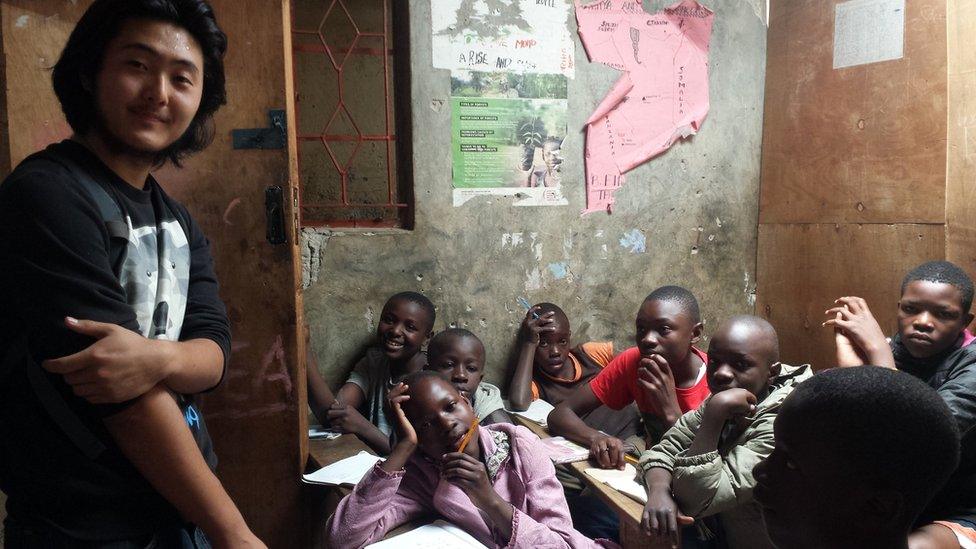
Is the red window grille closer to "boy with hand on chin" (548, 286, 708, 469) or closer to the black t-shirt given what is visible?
"boy with hand on chin" (548, 286, 708, 469)

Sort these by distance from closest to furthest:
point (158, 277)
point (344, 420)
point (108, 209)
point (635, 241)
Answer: point (108, 209) < point (158, 277) < point (344, 420) < point (635, 241)

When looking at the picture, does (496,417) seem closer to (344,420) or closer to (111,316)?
(344,420)

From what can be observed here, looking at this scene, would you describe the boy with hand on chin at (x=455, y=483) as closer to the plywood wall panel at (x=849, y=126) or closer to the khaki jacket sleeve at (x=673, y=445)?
the khaki jacket sleeve at (x=673, y=445)

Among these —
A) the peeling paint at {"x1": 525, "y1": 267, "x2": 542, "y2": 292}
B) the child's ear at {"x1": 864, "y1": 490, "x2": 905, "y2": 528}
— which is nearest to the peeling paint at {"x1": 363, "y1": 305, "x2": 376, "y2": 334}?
the peeling paint at {"x1": 525, "y1": 267, "x2": 542, "y2": 292}

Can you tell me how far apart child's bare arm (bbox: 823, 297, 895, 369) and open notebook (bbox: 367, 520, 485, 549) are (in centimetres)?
147

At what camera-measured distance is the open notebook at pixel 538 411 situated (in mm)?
3097

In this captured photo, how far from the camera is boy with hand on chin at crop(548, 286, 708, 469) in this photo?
8.35 ft

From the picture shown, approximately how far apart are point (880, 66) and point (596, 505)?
2.43 m

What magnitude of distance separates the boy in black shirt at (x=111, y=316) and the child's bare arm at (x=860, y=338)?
211cm

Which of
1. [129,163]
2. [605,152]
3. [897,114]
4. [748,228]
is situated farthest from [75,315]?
[748,228]

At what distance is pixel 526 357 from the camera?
3.47 metres

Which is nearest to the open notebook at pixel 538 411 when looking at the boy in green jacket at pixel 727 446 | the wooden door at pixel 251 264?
the boy in green jacket at pixel 727 446

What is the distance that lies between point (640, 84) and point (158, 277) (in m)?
3.08

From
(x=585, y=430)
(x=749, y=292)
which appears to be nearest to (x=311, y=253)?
(x=585, y=430)
